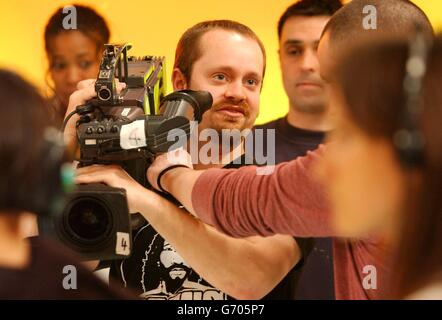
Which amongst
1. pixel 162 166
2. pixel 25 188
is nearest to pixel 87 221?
pixel 162 166

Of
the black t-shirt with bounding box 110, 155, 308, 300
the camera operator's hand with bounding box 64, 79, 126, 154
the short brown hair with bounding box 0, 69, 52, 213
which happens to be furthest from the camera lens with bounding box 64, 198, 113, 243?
the short brown hair with bounding box 0, 69, 52, 213

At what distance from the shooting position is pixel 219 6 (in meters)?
2.18

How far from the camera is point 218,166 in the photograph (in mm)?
2066

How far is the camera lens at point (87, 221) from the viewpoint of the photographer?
5.62 feet

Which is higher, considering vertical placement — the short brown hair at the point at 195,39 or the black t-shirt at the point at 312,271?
the short brown hair at the point at 195,39

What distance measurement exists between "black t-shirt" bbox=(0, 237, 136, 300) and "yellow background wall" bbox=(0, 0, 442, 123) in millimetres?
1175

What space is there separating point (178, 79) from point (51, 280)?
1.19 m

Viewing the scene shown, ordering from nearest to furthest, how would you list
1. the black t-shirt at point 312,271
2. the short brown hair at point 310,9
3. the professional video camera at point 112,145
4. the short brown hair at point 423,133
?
1. the short brown hair at point 423,133
2. the professional video camera at point 112,145
3. the black t-shirt at point 312,271
4. the short brown hair at point 310,9

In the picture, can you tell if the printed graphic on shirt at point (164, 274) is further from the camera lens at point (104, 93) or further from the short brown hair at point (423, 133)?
the short brown hair at point (423, 133)

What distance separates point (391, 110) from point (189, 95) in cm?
79

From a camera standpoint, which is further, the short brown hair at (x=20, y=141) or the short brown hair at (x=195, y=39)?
the short brown hair at (x=195, y=39)

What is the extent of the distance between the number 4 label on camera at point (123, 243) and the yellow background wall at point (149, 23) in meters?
0.61

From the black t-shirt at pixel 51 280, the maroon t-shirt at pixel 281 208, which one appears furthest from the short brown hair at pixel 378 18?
the black t-shirt at pixel 51 280

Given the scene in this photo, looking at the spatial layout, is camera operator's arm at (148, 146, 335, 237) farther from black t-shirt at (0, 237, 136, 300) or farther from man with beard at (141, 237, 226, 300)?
black t-shirt at (0, 237, 136, 300)
